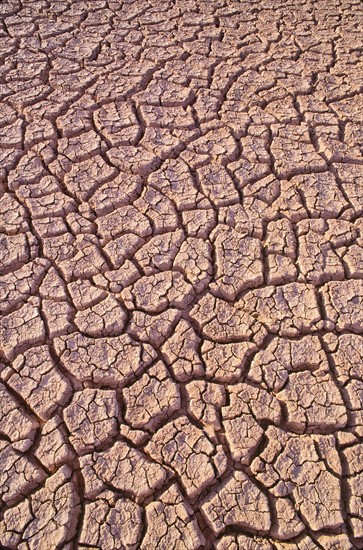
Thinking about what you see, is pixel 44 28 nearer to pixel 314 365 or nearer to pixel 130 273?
pixel 130 273

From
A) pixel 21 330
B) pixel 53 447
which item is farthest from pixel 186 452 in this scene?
pixel 21 330

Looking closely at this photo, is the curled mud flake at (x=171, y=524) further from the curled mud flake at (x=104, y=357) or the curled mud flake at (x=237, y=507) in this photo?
the curled mud flake at (x=104, y=357)

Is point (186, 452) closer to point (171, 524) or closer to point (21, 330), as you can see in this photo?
point (171, 524)

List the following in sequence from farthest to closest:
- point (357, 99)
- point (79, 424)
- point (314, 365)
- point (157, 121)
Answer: point (357, 99) < point (157, 121) < point (314, 365) < point (79, 424)

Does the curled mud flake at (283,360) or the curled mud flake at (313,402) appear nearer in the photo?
the curled mud flake at (313,402)

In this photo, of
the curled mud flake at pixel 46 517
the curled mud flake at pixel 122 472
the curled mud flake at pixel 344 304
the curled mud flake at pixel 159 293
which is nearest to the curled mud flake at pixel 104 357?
the curled mud flake at pixel 159 293

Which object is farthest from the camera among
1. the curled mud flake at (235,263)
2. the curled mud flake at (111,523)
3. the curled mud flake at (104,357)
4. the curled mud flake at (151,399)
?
the curled mud flake at (235,263)

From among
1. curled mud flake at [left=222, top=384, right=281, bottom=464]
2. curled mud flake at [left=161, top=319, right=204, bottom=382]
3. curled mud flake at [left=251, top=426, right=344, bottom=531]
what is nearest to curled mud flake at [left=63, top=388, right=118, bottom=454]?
curled mud flake at [left=161, top=319, right=204, bottom=382]

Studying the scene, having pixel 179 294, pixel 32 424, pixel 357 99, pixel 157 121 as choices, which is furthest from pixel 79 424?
pixel 357 99
